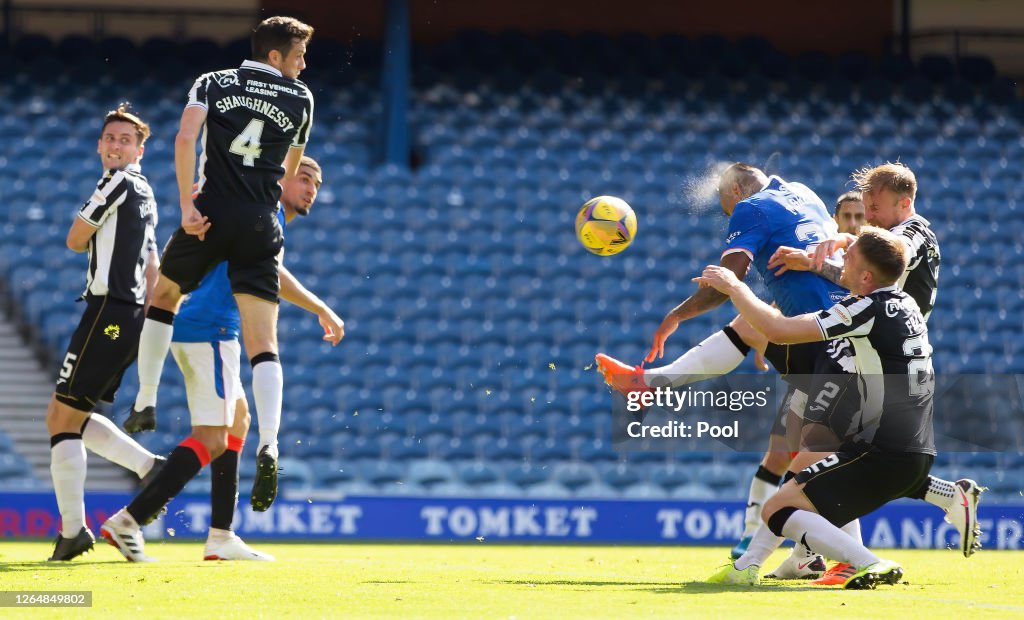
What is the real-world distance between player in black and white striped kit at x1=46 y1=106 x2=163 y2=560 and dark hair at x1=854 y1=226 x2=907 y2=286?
12.3 ft

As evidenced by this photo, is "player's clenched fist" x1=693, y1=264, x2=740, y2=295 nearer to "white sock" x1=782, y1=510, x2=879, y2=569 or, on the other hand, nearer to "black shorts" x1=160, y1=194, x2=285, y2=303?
"white sock" x1=782, y1=510, x2=879, y2=569

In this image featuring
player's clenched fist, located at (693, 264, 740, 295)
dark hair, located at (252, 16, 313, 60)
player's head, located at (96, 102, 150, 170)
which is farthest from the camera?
player's head, located at (96, 102, 150, 170)

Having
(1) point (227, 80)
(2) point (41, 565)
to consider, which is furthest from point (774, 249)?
(2) point (41, 565)

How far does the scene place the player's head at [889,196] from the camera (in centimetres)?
678

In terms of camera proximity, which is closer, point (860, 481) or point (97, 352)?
point (860, 481)

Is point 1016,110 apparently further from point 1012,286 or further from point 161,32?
point 161,32

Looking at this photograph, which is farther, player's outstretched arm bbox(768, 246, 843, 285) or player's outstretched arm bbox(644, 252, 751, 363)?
player's outstretched arm bbox(644, 252, 751, 363)

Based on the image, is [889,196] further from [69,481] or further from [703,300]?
[69,481]

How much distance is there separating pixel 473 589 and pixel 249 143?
2211mm

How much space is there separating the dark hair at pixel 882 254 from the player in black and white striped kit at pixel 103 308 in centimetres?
375

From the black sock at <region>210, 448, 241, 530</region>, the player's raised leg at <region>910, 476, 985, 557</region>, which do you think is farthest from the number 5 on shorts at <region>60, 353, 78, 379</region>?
the player's raised leg at <region>910, 476, 985, 557</region>

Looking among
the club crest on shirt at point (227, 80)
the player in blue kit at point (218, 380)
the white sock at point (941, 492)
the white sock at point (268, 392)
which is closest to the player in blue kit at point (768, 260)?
the white sock at point (941, 492)

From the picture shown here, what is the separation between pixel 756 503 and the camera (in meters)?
7.18

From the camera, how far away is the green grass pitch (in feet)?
16.0
